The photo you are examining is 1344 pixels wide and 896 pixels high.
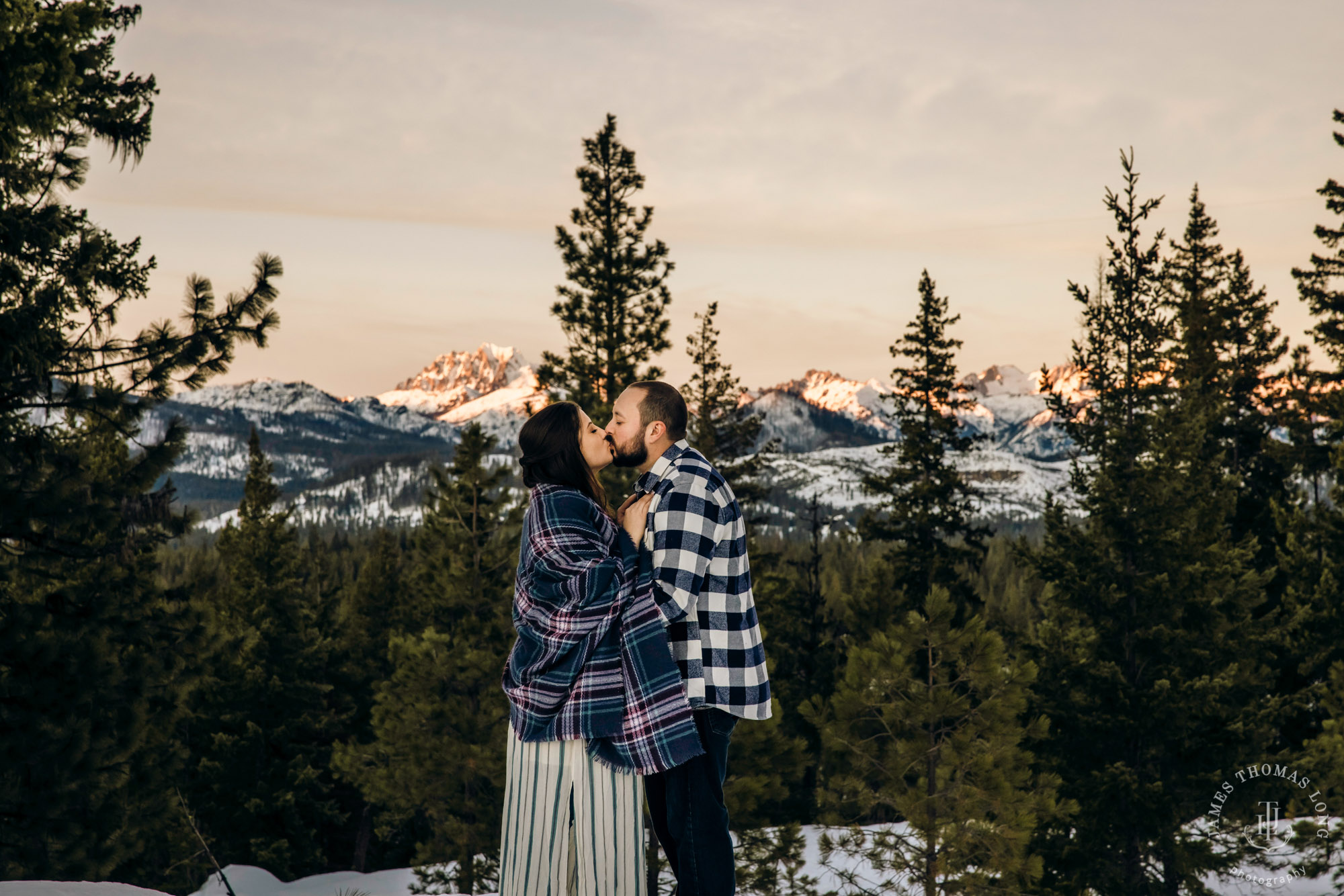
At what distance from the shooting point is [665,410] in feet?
14.8

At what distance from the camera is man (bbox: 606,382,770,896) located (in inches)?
161

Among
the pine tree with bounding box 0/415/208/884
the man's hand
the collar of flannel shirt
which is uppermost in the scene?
the collar of flannel shirt

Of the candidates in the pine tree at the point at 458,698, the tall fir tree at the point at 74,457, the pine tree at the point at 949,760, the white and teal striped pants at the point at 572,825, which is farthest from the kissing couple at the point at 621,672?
the pine tree at the point at 458,698

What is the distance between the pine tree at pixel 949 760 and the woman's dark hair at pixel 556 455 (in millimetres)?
12419

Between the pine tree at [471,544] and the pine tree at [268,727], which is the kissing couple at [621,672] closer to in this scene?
the pine tree at [471,544]

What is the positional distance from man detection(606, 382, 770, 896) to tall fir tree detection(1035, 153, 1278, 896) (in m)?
14.4

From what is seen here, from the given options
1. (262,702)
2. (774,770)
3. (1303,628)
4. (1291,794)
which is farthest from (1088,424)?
(262,702)

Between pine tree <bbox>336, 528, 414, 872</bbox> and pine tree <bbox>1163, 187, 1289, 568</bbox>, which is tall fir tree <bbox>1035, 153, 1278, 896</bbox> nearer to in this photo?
pine tree <bbox>1163, 187, 1289, 568</bbox>

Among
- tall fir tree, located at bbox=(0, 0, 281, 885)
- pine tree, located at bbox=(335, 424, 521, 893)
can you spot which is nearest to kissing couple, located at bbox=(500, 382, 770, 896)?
tall fir tree, located at bbox=(0, 0, 281, 885)

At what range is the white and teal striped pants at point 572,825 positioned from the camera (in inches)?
165

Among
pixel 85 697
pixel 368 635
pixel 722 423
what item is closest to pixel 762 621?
pixel 722 423

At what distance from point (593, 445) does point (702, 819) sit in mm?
1778

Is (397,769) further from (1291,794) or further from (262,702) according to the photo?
(1291,794)

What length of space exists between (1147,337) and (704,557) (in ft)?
52.5
